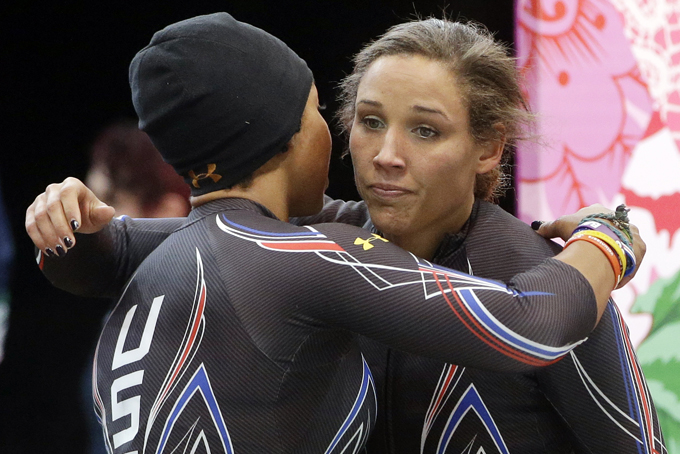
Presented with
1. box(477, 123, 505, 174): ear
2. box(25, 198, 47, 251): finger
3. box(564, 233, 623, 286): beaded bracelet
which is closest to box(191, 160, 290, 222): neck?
box(25, 198, 47, 251): finger

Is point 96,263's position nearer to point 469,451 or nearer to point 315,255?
point 315,255

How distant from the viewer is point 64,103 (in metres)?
2.36

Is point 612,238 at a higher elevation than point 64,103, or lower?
higher

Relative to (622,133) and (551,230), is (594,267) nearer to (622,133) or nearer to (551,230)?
(551,230)

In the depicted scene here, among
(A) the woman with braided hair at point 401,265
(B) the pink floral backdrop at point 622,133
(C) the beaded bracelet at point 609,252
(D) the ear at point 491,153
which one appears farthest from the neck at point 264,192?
(B) the pink floral backdrop at point 622,133

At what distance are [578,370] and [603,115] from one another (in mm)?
1824

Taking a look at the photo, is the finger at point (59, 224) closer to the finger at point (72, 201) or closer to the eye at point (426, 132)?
the finger at point (72, 201)

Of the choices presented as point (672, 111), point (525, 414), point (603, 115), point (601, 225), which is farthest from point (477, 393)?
point (672, 111)

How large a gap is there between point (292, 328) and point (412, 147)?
0.41m

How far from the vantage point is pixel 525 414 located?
117 cm

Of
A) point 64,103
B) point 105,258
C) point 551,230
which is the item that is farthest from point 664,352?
point 64,103

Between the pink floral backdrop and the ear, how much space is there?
142 cm

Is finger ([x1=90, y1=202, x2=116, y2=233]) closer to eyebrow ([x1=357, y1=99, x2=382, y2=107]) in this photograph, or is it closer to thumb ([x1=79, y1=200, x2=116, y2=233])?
thumb ([x1=79, y1=200, x2=116, y2=233])

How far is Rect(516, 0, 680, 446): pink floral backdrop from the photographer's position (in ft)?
8.76
